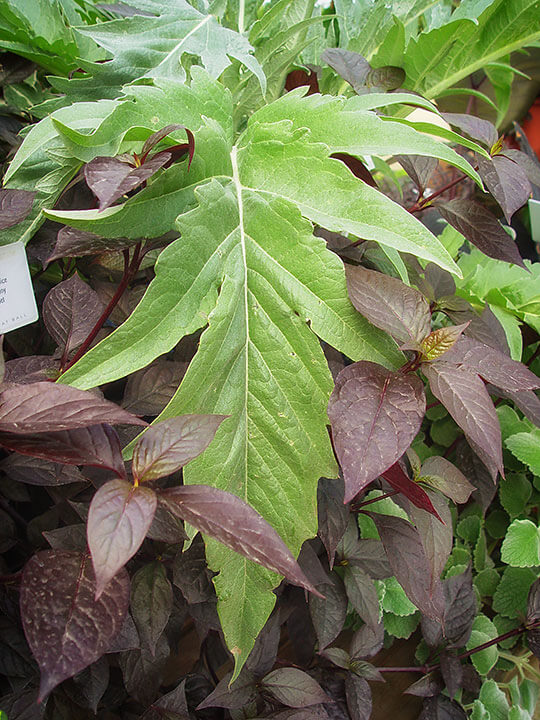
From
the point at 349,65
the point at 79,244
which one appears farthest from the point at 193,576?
the point at 349,65

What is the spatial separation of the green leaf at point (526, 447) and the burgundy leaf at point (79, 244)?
48cm

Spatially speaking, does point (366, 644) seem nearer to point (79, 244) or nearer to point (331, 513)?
point (331, 513)

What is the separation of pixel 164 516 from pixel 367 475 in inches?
5.3

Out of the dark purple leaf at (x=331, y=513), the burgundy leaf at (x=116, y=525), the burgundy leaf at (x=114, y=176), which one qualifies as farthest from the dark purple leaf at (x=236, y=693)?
the burgundy leaf at (x=114, y=176)

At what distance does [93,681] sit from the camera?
39 cm

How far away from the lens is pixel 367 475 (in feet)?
0.92

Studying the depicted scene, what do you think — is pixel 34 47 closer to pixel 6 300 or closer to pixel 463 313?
pixel 6 300

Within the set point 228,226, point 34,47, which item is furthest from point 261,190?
point 34,47

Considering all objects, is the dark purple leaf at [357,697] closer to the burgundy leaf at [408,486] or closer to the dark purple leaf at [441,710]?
the dark purple leaf at [441,710]

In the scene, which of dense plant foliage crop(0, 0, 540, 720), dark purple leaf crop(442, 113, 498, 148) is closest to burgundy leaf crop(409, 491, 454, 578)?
dense plant foliage crop(0, 0, 540, 720)

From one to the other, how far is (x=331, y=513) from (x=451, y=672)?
240 millimetres

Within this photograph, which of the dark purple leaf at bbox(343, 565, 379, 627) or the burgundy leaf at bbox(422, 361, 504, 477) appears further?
Answer: the dark purple leaf at bbox(343, 565, 379, 627)

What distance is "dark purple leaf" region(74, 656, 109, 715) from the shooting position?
1.26 ft

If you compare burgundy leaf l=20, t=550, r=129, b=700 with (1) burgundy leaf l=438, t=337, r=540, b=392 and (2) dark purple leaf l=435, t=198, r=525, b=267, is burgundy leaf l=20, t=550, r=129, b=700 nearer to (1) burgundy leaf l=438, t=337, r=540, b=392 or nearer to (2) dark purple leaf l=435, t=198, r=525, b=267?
(1) burgundy leaf l=438, t=337, r=540, b=392
